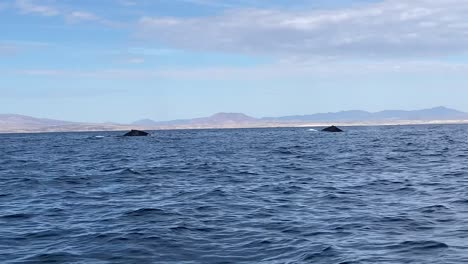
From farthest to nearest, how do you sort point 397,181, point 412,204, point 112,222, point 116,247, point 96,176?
point 96,176
point 397,181
point 412,204
point 112,222
point 116,247

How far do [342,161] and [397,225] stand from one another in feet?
92.7

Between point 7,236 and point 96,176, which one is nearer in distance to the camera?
point 7,236

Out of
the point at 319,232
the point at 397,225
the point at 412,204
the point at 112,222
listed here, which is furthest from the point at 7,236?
the point at 412,204

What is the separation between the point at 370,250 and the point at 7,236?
1101 cm

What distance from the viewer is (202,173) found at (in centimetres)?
3741

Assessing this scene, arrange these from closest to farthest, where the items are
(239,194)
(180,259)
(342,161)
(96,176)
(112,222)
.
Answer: (180,259), (112,222), (239,194), (96,176), (342,161)

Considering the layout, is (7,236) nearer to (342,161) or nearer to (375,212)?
Answer: (375,212)

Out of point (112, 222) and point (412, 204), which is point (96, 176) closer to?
point (112, 222)

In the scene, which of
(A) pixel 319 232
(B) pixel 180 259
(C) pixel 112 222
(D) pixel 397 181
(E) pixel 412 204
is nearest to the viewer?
(B) pixel 180 259

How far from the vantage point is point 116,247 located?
617 inches

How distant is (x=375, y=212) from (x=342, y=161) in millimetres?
25775

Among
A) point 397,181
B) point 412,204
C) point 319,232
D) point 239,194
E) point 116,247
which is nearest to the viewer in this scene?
point 116,247

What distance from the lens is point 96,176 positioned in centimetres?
3628

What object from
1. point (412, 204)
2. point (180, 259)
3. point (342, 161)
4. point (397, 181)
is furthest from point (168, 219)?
point (342, 161)
